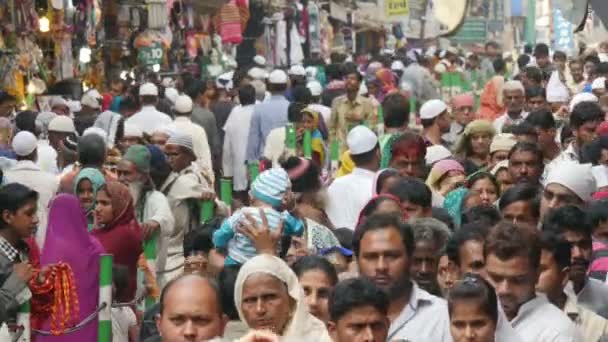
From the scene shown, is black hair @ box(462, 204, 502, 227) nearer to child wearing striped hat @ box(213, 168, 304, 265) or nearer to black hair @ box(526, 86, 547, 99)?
child wearing striped hat @ box(213, 168, 304, 265)

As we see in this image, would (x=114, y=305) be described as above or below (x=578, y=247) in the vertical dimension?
below

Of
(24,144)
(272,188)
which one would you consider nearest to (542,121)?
(24,144)

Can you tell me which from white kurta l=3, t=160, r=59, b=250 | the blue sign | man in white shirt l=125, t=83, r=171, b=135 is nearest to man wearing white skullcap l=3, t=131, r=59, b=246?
white kurta l=3, t=160, r=59, b=250

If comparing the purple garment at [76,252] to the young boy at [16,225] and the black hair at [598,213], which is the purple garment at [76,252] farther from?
the black hair at [598,213]

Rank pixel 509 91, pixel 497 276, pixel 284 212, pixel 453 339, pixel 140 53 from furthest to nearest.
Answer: pixel 140 53
pixel 509 91
pixel 284 212
pixel 497 276
pixel 453 339

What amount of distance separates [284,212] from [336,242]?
0.39 metres

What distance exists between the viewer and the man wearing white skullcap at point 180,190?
42.9ft

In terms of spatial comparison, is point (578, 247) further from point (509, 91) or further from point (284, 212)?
point (509, 91)

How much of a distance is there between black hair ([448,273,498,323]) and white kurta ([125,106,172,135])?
12114 millimetres

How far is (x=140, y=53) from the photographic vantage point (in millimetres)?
27703

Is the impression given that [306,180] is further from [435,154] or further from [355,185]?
[435,154]

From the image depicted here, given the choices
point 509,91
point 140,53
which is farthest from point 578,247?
point 140,53

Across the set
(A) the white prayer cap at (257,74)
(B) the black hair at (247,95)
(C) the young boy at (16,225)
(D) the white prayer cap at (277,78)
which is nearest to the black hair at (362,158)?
(C) the young boy at (16,225)

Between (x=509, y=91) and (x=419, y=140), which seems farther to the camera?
(x=509, y=91)
